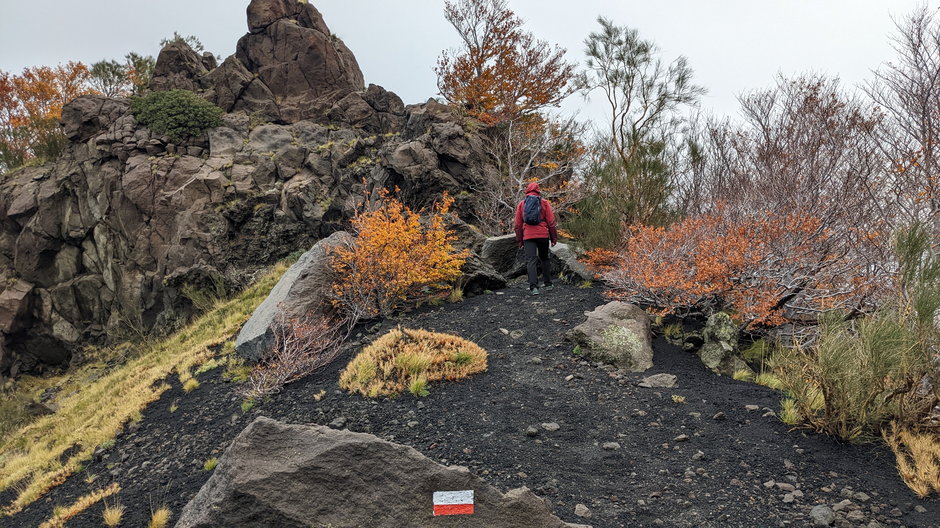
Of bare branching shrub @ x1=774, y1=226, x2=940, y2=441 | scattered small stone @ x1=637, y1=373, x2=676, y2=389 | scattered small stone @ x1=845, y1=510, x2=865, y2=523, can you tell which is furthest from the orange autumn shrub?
scattered small stone @ x1=845, y1=510, x2=865, y2=523

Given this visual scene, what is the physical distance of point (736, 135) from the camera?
1716 cm

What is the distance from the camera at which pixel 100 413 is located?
346 inches

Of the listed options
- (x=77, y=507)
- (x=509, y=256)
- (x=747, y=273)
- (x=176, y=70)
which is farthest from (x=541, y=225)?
(x=176, y=70)

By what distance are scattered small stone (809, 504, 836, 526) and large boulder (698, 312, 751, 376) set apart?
295cm

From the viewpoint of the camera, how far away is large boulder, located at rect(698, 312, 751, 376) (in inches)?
256

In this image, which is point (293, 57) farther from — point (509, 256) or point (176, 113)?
point (509, 256)

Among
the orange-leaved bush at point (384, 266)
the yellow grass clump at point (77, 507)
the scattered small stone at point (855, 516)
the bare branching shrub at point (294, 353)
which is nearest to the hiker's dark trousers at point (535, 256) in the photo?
the orange-leaved bush at point (384, 266)

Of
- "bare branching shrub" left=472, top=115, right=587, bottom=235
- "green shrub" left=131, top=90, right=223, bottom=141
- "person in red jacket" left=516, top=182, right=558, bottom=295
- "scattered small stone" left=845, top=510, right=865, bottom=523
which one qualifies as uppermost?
"green shrub" left=131, top=90, right=223, bottom=141

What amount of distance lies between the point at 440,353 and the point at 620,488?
2.99 metres

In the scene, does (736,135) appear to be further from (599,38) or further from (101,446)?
(101,446)

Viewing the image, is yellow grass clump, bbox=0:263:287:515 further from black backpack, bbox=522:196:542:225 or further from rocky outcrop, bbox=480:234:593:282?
black backpack, bbox=522:196:542:225

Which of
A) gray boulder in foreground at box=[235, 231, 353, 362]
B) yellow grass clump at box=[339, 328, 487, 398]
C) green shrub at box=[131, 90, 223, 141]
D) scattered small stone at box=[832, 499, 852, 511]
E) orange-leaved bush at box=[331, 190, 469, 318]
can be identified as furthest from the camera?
green shrub at box=[131, 90, 223, 141]

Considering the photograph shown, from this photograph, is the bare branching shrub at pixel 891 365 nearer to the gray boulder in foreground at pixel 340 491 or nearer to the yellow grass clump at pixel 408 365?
the gray boulder in foreground at pixel 340 491

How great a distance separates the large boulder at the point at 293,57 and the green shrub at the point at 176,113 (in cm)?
356
